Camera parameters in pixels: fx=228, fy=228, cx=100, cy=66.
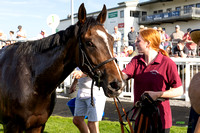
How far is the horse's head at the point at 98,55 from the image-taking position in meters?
2.38

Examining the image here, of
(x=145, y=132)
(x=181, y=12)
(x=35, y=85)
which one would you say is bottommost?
(x=145, y=132)

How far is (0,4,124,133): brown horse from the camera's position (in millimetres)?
2586

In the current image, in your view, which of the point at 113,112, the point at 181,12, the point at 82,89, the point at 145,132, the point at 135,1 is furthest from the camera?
the point at 135,1

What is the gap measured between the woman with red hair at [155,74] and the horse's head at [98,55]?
50 cm

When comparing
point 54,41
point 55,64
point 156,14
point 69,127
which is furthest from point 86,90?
point 156,14

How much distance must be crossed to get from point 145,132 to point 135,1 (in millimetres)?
41462

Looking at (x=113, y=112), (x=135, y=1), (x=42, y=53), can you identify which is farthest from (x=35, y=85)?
(x=135, y=1)

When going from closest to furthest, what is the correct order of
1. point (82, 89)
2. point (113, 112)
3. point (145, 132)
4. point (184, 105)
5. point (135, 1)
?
1. point (145, 132)
2. point (82, 89)
3. point (113, 112)
4. point (184, 105)
5. point (135, 1)

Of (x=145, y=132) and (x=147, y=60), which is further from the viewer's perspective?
(x=147, y=60)

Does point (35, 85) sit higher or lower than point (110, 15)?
lower

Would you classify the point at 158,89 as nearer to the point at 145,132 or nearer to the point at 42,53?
the point at 145,132

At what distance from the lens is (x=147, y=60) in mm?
2982

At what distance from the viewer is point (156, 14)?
37.8 meters

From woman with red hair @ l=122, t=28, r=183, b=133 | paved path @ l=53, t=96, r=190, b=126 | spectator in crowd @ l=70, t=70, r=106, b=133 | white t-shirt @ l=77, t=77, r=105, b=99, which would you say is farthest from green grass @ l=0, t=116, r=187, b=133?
woman with red hair @ l=122, t=28, r=183, b=133
